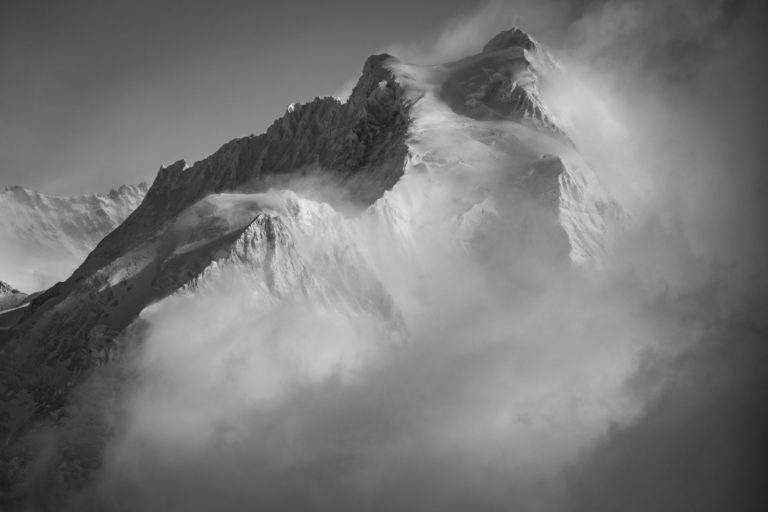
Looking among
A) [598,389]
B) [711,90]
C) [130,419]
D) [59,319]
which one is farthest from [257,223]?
[711,90]

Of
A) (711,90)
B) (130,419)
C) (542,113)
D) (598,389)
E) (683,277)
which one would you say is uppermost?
(711,90)

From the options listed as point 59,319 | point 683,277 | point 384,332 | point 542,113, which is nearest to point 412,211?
point 384,332

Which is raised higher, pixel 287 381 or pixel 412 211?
pixel 412 211

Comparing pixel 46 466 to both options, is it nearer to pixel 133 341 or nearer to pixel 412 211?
pixel 133 341

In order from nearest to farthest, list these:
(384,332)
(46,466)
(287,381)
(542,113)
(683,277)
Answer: (46,466)
(287,381)
(384,332)
(683,277)
(542,113)

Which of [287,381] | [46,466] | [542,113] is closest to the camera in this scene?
[46,466]

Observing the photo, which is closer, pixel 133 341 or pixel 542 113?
pixel 133 341
